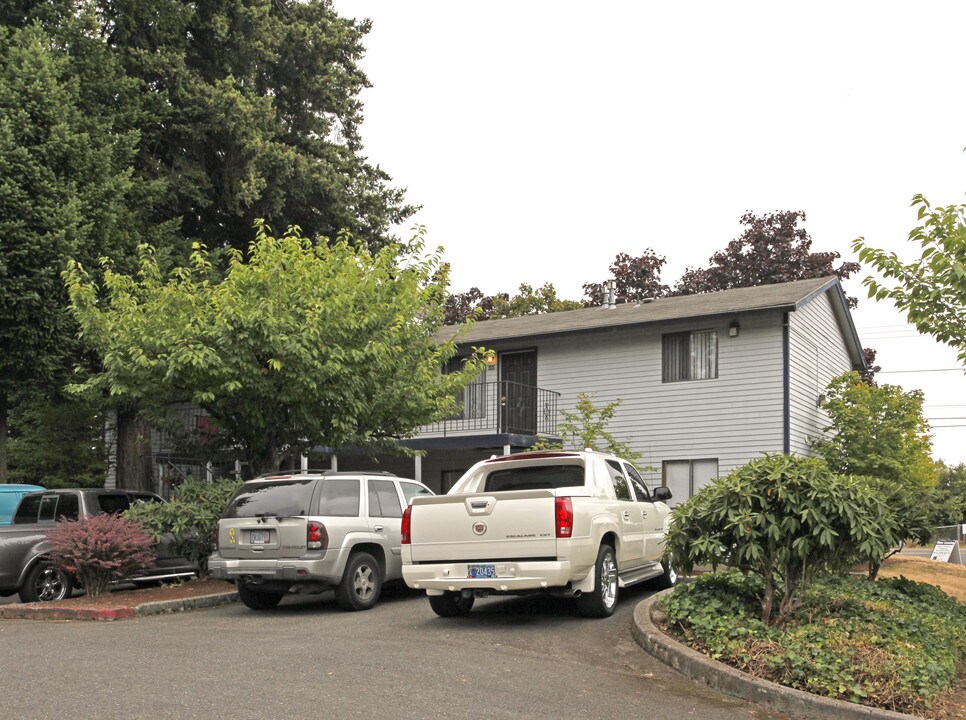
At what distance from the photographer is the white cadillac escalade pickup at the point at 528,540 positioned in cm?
981

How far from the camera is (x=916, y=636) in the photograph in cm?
838

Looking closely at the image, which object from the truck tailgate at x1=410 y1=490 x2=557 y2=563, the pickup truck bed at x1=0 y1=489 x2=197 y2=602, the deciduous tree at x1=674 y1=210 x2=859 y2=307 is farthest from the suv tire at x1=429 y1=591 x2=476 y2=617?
the deciduous tree at x1=674 y1=210 x2=859 y2=307

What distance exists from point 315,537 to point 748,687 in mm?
5725

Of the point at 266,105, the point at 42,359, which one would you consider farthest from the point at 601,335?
the point at 42,359

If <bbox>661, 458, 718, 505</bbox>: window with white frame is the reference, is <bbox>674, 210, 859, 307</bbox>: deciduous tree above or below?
above

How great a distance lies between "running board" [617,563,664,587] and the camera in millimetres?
11171

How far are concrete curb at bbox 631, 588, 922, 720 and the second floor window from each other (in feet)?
44.8

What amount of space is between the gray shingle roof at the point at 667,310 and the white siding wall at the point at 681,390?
1.32 feet

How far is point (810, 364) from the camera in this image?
886 inches

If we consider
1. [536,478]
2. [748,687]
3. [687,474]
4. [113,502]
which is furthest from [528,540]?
[687,474]

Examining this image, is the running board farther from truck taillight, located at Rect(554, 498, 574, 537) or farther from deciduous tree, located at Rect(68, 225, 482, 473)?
deciduous tree, located at Rect(68, 225, 482, 473)

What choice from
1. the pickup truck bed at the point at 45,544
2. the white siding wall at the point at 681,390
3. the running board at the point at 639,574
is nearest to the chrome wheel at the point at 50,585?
the pickup truck bed at the point at 45,544

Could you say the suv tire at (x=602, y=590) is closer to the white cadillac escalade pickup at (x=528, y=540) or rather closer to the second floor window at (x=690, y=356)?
the white cadillac escalade pickup at (x=528, y=540)

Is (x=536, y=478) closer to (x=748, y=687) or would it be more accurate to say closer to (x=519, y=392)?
(x=748, y=687)
